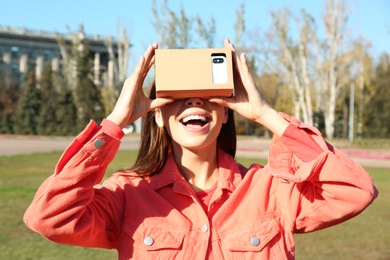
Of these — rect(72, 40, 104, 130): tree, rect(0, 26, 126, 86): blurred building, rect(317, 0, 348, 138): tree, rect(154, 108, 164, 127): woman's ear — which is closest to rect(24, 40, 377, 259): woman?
rect(154, 108, 164, 127): woman's ear

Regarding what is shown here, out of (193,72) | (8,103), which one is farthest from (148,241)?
(8,103)

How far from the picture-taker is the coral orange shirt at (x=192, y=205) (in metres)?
1.99

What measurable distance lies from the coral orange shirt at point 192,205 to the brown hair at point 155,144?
49 millimetres

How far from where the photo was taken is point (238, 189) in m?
2.16

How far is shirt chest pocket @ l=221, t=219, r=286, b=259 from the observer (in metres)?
2.07

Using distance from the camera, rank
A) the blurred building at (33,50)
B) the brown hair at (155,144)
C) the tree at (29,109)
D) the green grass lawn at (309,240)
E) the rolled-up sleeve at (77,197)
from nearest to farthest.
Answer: the rolled-up sleeve at (77,197) → the brown hair at (155,144) → the green grass lawn at (309,240) → the tree at (29,109) → the blurred building at (33,50)

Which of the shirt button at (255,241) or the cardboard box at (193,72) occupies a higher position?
the cardboard box at (193,72)

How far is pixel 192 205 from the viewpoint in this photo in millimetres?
2141

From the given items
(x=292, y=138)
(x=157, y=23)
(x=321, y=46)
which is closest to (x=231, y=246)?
(x=292, y=138)

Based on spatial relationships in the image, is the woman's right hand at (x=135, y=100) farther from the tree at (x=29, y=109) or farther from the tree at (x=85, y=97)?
the tree at (x=29, y=109)

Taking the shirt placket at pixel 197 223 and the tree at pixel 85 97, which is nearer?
the shirt placket at pixel 197 223

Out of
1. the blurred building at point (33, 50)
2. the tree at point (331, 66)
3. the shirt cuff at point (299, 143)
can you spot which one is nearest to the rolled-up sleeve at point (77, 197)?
the shirt cuff at point (299, 143)

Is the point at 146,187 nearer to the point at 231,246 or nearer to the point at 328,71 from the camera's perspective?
the point at 231,246

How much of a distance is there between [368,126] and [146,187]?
40765 mm
